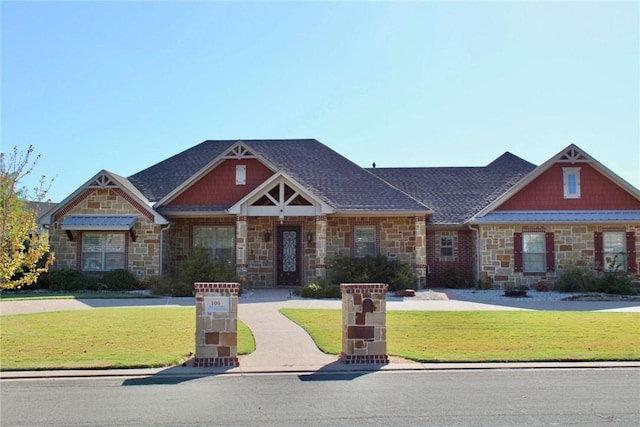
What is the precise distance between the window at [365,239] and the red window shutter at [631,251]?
9843 millimetres

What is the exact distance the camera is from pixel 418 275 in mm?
23844

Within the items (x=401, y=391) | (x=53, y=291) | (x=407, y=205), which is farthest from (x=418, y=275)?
(x=401, y=391)

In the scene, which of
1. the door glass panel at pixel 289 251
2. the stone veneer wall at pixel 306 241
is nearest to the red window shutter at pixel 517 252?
the stone veneer wall at pixel 306 241

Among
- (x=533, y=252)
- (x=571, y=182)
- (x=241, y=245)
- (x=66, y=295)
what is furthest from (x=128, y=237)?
(x=571, y=182)

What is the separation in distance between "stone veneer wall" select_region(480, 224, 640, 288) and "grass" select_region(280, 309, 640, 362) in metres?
7.74

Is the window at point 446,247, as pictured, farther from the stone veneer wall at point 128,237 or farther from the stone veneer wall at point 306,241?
the stone veneer wall at point 128,237

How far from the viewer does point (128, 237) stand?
23891 mm

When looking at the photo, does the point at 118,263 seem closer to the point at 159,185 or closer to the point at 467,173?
the point at 159,185

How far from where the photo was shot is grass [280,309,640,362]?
10383mm

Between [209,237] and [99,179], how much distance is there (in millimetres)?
4908

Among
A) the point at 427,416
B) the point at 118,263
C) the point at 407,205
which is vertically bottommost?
the point at 427,416

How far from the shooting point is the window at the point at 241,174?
25250mm

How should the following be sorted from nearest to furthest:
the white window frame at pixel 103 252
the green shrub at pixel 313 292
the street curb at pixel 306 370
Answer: the street curb at pixel 306 370 < the green shrub at pixel 313 292 < the white window frame at pixel 103 252

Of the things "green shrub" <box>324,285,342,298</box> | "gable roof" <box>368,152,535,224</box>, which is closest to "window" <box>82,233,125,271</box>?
"green shrub" <box>324,285,342,298</box>
